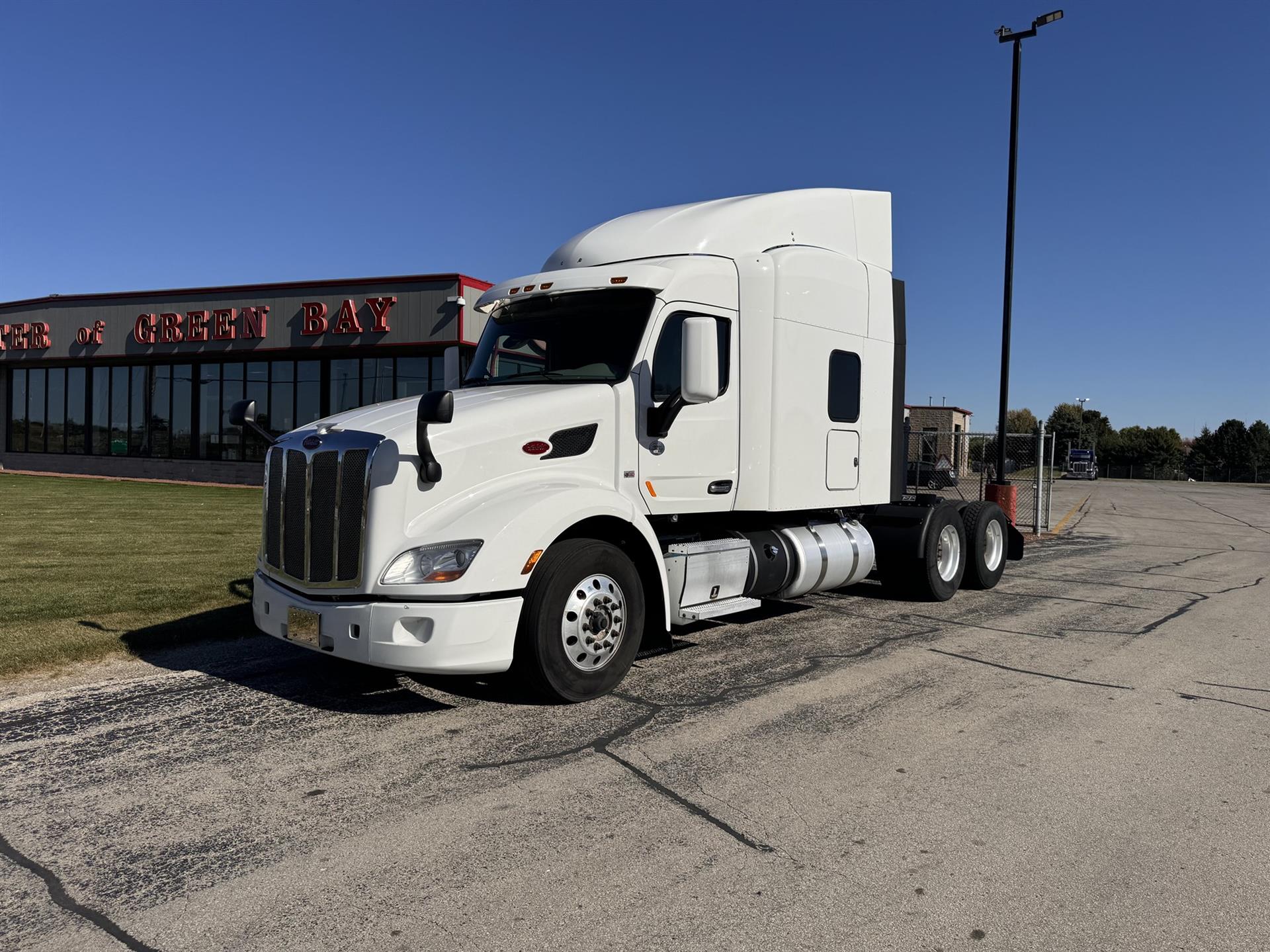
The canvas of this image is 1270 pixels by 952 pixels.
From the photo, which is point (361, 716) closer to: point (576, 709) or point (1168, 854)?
point (576, 709)

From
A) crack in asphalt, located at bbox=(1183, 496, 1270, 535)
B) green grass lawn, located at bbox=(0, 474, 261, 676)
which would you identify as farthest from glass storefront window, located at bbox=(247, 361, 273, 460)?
crack in asphalt, located at bbox=(1183, 496, 1270, 535)

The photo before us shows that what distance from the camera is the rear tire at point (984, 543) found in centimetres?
1012

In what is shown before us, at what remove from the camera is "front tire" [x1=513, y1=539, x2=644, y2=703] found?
5.18 m

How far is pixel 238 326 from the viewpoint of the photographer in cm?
2908

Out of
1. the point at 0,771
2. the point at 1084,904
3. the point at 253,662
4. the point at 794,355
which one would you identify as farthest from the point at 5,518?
the point at 1084,904

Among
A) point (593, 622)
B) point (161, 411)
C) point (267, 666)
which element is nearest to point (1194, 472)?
point (161, 411)

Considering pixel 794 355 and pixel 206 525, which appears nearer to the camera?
pixel 794 355

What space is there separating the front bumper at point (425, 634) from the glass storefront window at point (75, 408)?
34373mm

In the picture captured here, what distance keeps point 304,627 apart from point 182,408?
2983 centimetres

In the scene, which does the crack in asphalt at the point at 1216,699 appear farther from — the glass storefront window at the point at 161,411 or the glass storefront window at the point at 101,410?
the glass storefront window at the point at 101,410

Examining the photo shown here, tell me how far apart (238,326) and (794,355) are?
26204 mm

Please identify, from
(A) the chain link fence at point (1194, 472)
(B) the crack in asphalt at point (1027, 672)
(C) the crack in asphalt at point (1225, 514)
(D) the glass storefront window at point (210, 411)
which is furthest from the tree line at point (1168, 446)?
(B) the crack in asphalt at point (1027, 672)

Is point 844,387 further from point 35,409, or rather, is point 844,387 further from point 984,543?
point 35,409

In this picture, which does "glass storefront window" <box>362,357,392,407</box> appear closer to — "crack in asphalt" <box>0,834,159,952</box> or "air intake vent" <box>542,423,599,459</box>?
"air intake vent" <box>542,423,599,459</box>
